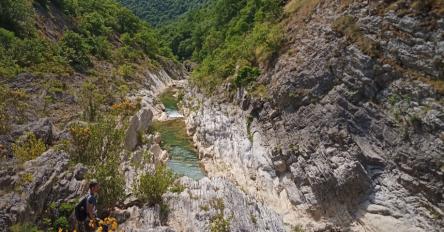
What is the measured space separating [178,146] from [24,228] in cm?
2276

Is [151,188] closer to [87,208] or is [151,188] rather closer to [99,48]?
[87,208]

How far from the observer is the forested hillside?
507ft

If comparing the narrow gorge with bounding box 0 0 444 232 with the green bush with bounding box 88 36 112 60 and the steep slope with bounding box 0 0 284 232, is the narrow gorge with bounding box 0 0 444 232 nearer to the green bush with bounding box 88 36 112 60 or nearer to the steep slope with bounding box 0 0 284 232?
the steep slope with bounding box 0 0 284 232

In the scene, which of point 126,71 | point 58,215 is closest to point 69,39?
point 126,71

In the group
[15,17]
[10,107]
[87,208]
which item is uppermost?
[15,17]

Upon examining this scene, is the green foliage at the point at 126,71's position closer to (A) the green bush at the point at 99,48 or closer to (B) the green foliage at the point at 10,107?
(A) the green bush at the point at 99,48

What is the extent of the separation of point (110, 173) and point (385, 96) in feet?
50.3

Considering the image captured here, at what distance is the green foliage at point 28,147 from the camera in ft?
59.4

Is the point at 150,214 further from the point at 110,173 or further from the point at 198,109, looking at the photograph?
the point at 198,109

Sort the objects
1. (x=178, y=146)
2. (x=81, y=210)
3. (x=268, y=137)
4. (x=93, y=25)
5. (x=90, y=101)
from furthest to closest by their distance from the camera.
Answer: (x=93, y=25), (x=178, y=146), (x=90, y=101), (x=268, y=137), (x=81, y=210)

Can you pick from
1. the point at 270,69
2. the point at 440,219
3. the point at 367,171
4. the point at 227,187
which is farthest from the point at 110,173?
the point at 270,69

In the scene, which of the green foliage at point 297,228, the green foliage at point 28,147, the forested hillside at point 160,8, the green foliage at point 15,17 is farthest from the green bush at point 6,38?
the forested hillside at point 160,8

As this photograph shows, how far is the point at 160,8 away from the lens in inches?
6407

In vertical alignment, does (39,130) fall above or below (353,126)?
below
